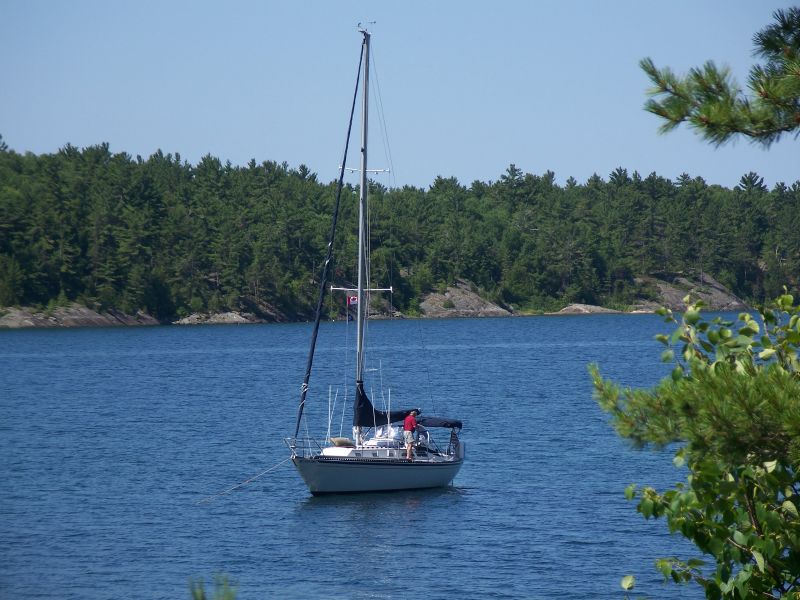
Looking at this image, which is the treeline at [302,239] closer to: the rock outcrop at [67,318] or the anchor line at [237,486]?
the rock outcrop at [67,318]

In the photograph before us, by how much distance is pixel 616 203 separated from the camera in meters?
190

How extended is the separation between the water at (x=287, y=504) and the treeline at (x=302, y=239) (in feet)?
219

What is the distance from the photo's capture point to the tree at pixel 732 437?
29.9 feet

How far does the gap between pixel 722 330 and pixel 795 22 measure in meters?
2.88

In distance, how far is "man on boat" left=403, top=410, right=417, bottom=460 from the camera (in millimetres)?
34469

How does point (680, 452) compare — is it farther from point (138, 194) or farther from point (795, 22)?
point (138, 194)

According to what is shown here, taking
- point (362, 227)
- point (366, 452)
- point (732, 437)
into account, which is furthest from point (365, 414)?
point (732, 437)

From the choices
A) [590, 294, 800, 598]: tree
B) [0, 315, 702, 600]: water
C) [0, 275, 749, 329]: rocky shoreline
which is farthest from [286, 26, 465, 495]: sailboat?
[0, 275, 749, 329]: rocky shoreline

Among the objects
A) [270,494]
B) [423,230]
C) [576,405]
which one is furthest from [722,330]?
[423,230]

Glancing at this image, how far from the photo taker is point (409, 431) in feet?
113

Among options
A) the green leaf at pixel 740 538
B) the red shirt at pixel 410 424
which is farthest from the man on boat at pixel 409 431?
the green leaf at pixel 740 538

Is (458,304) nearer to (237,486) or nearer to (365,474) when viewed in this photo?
(237,486)

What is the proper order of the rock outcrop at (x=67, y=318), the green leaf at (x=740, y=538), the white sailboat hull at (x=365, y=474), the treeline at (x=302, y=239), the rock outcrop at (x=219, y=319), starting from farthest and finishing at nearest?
the rock outcrop at (x=219, y=319) → the treeline at (x=302, y=239) → the rock outcrop at (x=67, y=318) → the white sailboat hull at (x=365, y=474) → the green leaf at (x=740, y=538)

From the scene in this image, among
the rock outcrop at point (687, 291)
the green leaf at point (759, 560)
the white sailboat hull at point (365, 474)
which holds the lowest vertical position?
the white sailboat hull at point (365, 474)
